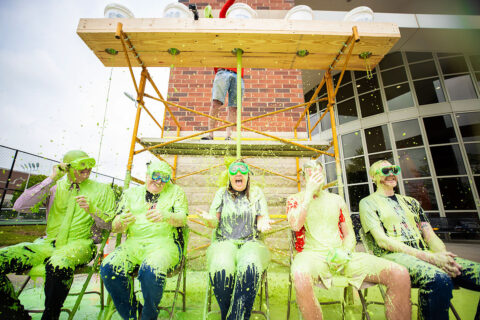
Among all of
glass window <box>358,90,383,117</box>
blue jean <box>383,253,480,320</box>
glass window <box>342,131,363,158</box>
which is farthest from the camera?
glass window <box>342,131,363,158</box>

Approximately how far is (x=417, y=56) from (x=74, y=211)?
11.2 meters

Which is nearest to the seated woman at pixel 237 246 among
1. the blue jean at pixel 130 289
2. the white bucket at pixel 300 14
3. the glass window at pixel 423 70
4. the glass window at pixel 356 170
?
the blue jean at pixel 130 289

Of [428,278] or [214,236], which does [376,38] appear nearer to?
[428,278]

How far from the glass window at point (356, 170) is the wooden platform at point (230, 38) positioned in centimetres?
645

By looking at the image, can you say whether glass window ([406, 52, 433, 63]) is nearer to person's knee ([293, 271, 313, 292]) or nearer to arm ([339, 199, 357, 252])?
arm ([339, 199, 357, 252])

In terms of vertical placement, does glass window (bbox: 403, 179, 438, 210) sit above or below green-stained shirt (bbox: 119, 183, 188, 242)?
above

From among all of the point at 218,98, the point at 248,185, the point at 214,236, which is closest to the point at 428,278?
the point at 248,185

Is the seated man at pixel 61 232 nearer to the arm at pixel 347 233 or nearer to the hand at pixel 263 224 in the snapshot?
the hand at pixel 263 224

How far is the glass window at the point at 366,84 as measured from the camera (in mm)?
8594

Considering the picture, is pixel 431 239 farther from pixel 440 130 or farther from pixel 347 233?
pixel 440 130

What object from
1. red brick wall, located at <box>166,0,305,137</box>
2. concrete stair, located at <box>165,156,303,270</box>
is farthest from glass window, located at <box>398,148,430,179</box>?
concrete stair, located at <box>165,156,303,270</box>

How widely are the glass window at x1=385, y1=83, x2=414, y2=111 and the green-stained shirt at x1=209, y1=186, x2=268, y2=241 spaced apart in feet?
27.7

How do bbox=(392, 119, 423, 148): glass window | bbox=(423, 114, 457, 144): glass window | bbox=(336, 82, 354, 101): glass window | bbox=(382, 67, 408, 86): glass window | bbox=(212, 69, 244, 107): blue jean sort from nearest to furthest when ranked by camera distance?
bbox=(212, 69, 244, 107): blue jean
bbox=(423, 114, 457, 144): glass window
bbox=(392, 119, 423, 148): glass window
bbox=(382, 67, 408, 86): glass window
bbox=(336, 82, 354, 101): glass window

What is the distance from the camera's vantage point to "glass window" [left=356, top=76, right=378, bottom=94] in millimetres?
8594
